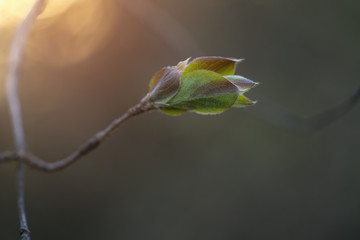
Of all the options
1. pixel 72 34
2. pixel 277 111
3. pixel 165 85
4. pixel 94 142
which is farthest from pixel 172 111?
pixel 72 34

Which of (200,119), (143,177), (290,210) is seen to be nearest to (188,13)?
(200,119)

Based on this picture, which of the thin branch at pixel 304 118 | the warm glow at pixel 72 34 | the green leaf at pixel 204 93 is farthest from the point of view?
the warm glow at pixel 72 34

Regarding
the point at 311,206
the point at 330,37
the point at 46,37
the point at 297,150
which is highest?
the point at 46,37

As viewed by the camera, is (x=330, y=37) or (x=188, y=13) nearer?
(x=330, y=37)

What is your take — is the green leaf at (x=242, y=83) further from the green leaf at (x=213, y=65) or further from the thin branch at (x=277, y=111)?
the thin branch at (x=277, y=111)

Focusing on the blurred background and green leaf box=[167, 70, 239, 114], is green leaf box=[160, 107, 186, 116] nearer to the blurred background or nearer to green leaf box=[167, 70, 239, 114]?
green leaf box=[167, 70, 239, 114]

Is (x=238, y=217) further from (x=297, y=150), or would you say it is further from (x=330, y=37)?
(x=330, y=37)

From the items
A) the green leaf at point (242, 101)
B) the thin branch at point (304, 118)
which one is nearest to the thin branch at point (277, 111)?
the thin branch at point (304, 118)
